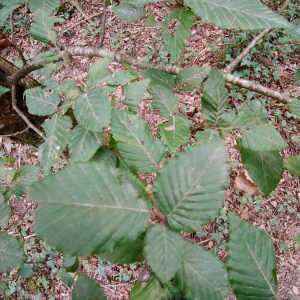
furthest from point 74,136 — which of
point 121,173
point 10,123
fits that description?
point 10,123

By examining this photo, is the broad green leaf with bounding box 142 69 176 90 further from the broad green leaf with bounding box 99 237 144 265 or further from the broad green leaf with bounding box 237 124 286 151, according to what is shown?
the broad green leaf with bounding box 99 237 144 265

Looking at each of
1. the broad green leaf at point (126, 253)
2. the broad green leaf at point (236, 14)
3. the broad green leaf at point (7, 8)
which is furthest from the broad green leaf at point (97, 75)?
the broad green leaf at point (126, 253)

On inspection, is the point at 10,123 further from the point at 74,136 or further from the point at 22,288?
the point at 22,288

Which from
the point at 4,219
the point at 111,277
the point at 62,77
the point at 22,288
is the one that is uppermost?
the point at 4,219

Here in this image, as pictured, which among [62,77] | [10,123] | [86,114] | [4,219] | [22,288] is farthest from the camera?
[62,77]

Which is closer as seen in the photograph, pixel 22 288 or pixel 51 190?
pixel 51 190

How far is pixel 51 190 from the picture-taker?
0.54 meters

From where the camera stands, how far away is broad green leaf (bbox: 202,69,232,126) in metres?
1.11

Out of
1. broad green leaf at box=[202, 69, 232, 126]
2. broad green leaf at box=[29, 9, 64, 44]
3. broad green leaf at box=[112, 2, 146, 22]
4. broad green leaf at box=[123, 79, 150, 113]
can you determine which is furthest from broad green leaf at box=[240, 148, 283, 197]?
broad green leaf at box=[29, 9, 64, 44]

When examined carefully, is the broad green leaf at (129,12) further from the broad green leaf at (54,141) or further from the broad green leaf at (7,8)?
the broad green leaf at (54,141)

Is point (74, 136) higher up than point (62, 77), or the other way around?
point (74, 136)

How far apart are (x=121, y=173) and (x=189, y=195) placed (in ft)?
0.50

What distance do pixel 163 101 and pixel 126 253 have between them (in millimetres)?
659

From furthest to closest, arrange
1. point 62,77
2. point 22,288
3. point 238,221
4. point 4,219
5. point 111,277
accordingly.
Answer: point 62,77 → point 22,288 → point 111,277 → point 4,219 → point 238,221
